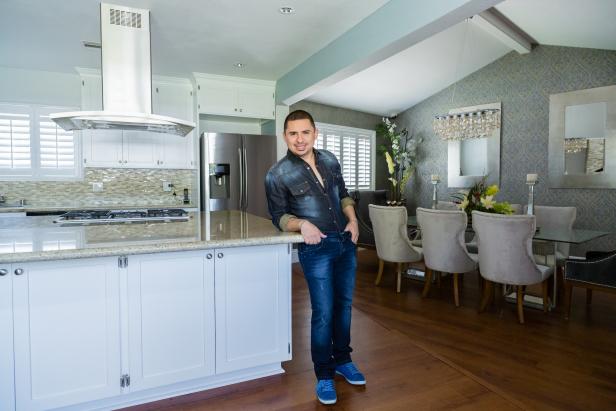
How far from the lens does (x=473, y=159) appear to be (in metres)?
6.33

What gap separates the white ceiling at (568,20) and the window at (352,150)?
3.11 m

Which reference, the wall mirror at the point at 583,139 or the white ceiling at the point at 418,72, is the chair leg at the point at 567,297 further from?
the white ceiling at the point at 418,72

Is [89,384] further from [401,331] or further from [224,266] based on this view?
[401,331]

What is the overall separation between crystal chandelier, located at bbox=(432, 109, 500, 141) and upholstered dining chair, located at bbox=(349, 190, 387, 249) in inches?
55.0

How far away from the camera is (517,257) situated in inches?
120

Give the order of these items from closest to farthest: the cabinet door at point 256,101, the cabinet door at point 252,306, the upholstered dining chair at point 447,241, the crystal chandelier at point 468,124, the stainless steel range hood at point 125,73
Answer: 1. the cabinet door at point 252,306
2. the stainless steel range hood at point 125,73
3. the upholstered dining chair at point 447,241
4. the crystal chandelier at point 468,124
5. the cabinet door at point 256,101

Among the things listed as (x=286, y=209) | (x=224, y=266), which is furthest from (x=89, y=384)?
(x=286, y=209)

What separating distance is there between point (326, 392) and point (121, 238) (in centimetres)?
127

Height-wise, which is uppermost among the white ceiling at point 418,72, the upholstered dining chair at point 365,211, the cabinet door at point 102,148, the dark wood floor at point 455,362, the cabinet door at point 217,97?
the white ceiling at point 418,72

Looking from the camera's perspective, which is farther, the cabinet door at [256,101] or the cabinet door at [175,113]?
the cabinet door at [256,101]

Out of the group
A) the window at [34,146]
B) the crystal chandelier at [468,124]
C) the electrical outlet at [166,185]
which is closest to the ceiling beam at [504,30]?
the crystal chandelier at [468,124]

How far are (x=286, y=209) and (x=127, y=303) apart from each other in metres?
0.87

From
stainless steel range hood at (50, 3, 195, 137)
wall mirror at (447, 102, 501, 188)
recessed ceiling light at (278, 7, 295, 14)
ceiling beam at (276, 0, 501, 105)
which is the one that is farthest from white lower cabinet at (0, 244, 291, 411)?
wall mirror at (447, 102, 501, 188)

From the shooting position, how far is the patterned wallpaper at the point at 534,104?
490 centimetres
